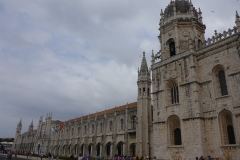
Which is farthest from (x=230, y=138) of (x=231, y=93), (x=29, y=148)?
(x=29, y=148)

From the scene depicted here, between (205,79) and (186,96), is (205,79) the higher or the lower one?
the higher one

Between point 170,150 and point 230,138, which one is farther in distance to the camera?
point 170,150

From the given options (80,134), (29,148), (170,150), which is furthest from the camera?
(29,148)

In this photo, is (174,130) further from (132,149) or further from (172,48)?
(132,149)

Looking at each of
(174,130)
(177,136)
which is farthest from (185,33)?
(177,136)

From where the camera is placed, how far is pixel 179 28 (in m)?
25.6

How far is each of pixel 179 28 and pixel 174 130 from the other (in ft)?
41.7

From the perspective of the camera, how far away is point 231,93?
61.4 feet

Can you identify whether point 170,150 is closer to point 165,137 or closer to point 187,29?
point 165,137

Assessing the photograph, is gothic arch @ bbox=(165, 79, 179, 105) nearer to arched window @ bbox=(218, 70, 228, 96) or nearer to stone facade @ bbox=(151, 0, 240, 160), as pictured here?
stone facade @ bbox=(151, 0, 240, 160)

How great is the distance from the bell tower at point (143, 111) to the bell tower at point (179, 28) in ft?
28.7

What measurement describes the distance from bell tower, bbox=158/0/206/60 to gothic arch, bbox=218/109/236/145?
8.51 meters

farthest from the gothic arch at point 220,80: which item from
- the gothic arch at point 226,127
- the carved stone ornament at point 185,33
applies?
the carved stone ornament at point 185,33

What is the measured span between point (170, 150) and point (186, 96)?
20.2 feet
